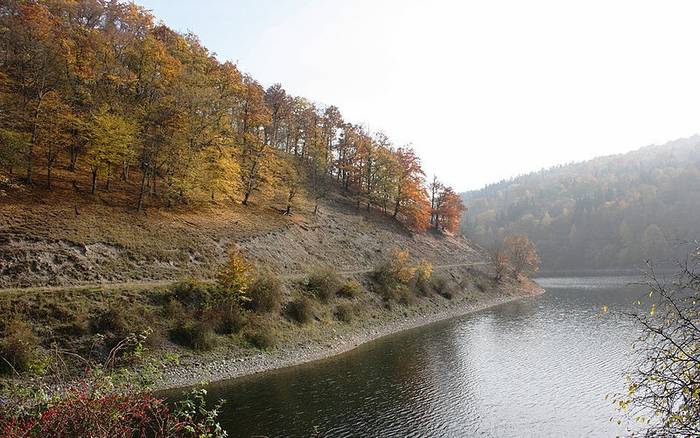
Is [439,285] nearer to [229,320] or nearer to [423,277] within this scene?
[423,277]

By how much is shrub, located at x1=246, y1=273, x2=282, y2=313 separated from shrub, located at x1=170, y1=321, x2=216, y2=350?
6699mm

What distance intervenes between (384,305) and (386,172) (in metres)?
37.6

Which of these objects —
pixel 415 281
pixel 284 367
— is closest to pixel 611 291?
pixel 415 281

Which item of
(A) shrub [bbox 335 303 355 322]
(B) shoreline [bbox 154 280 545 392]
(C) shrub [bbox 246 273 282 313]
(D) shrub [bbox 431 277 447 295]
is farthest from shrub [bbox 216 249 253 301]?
(D) shrub [bbox 431 277 447 295]

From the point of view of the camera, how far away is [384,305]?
56.9 m

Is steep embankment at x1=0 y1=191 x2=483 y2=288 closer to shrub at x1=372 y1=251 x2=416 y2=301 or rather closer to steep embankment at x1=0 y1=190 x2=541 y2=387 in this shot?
steep embankment at x1=0 y1=190 x2=541 y2=387

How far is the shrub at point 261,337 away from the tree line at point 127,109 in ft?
66.8

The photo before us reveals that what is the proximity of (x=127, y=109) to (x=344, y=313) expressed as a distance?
114 feet

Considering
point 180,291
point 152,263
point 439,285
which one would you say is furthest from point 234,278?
point 439,285

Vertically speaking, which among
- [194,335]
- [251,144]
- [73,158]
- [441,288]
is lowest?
[441,288]

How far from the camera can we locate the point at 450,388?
3153cm

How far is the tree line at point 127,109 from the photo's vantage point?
1684 inches

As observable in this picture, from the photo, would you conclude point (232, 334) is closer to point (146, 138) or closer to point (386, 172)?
point (146, 138)

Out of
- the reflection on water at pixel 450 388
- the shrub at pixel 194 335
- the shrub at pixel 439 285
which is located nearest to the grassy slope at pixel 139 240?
the shrub at pixel 194 335
